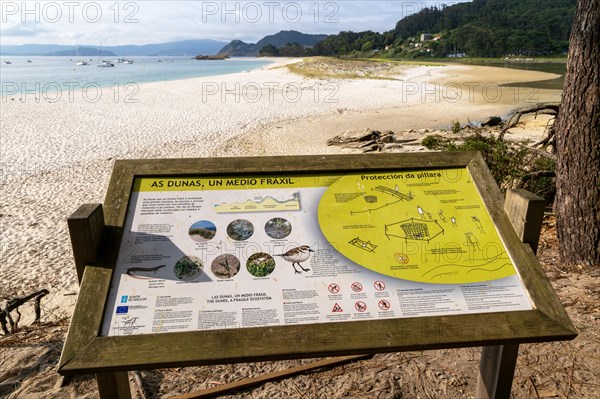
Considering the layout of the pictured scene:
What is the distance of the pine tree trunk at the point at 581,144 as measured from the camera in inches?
150

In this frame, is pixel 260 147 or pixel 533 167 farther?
pixel 260 147

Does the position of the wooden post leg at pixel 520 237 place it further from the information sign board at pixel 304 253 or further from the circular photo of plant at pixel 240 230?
the circular photo of plant at pixel 240 230

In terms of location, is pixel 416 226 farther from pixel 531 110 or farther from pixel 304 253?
pixel 531 110

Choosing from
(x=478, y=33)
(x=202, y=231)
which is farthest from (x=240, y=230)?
(x=478, y=33)

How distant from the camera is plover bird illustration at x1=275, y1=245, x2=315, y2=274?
6.68 feet

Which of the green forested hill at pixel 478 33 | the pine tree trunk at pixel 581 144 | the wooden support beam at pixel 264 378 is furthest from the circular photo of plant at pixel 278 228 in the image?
the green forested hill at pixel 478 33

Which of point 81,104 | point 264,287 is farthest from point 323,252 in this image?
point 81,104

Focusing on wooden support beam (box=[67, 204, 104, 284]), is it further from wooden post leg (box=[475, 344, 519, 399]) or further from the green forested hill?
the green forested hill

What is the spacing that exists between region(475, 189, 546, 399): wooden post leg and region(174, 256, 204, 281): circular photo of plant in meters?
1.50

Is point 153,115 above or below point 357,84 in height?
below

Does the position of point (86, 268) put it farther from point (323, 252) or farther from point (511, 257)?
point (511, 257)

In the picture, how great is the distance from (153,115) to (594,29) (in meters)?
17.2

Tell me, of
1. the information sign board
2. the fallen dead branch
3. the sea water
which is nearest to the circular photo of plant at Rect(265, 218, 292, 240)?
the information sign board

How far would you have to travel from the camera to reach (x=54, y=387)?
2836mm
